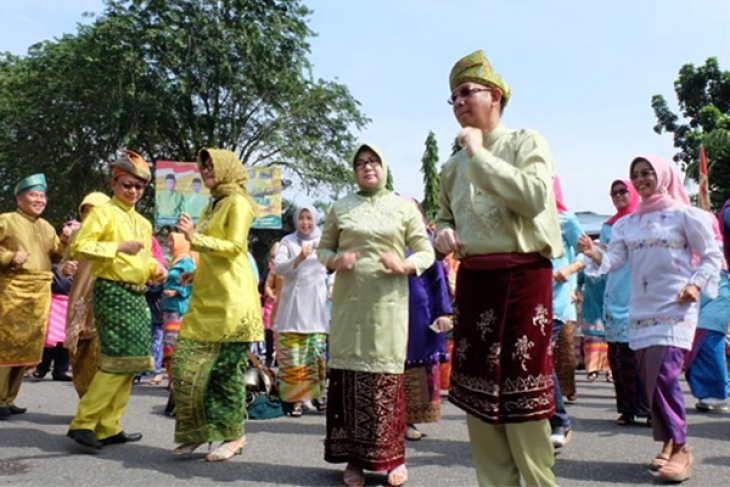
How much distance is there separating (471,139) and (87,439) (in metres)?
3.57

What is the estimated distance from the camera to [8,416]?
6.50m

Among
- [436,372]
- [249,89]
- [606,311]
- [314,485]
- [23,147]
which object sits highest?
[249,89]

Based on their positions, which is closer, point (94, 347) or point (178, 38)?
point (94, 347)

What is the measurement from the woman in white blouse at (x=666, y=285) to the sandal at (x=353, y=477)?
1687mm

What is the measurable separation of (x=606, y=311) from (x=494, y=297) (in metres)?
3.72


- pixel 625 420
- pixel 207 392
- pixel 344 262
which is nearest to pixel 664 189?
pixel 344 262

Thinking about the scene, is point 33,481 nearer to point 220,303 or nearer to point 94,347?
point 220,303

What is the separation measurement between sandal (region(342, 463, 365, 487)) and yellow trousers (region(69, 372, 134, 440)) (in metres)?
1.92

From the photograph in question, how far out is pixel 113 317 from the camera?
5266 millimetres

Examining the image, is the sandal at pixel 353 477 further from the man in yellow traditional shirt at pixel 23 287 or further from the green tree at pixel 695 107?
the green tree at pixel 695 107

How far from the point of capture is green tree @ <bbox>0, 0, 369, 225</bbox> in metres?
27.5

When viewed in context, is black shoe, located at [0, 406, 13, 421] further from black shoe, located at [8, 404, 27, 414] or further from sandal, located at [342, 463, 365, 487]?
sandal, located at [342, 463, 365, 487]

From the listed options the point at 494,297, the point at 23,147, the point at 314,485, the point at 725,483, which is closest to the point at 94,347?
the point at 314,485

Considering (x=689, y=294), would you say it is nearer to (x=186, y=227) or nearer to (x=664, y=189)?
(x=664, y=189)
